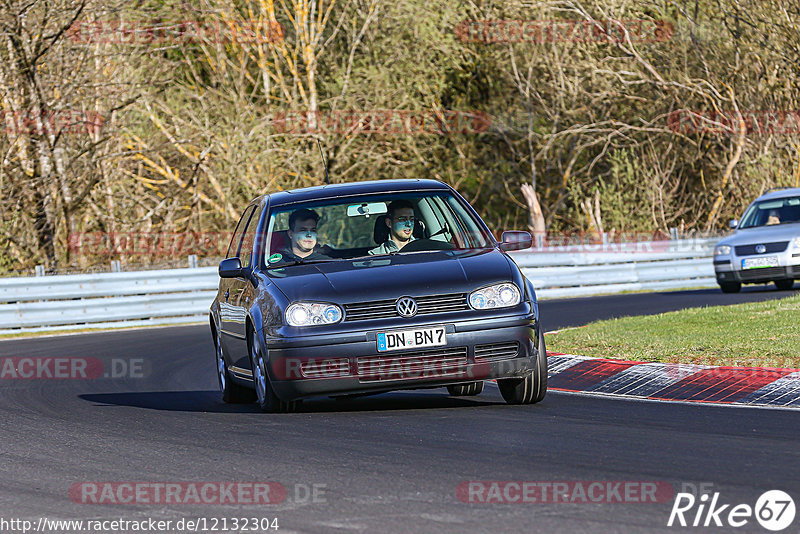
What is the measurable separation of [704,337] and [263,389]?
4859 millimetres

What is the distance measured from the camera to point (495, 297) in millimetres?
9000

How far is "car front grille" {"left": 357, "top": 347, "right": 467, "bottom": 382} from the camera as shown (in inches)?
346

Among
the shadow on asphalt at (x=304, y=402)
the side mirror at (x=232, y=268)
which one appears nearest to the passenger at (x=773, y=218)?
the shadow on asphalt at (x=304, y=402)

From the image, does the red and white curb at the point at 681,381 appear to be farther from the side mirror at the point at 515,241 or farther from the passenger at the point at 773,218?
the passenger at the point at 773,218

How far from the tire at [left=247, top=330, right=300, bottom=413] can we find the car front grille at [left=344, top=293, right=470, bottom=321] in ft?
2.84

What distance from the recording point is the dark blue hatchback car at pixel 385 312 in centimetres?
881

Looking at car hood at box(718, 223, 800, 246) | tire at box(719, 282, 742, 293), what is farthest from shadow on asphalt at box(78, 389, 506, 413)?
tire at box(719, 282, 742, 293)

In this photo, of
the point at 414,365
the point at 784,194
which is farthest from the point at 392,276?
the point at 784,194

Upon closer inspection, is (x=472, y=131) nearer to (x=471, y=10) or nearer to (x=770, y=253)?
(x=471, y=10)

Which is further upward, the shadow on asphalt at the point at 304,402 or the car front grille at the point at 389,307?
the car front grille at the point at 389,307

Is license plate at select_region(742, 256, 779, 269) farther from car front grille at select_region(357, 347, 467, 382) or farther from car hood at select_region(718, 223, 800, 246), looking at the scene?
car front grille at select_region(357, 347, 467, 382)

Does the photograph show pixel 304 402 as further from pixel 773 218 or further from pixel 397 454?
pixel 773 218

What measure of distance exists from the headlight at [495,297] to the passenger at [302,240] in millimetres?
1428

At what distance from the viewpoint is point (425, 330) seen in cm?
877
